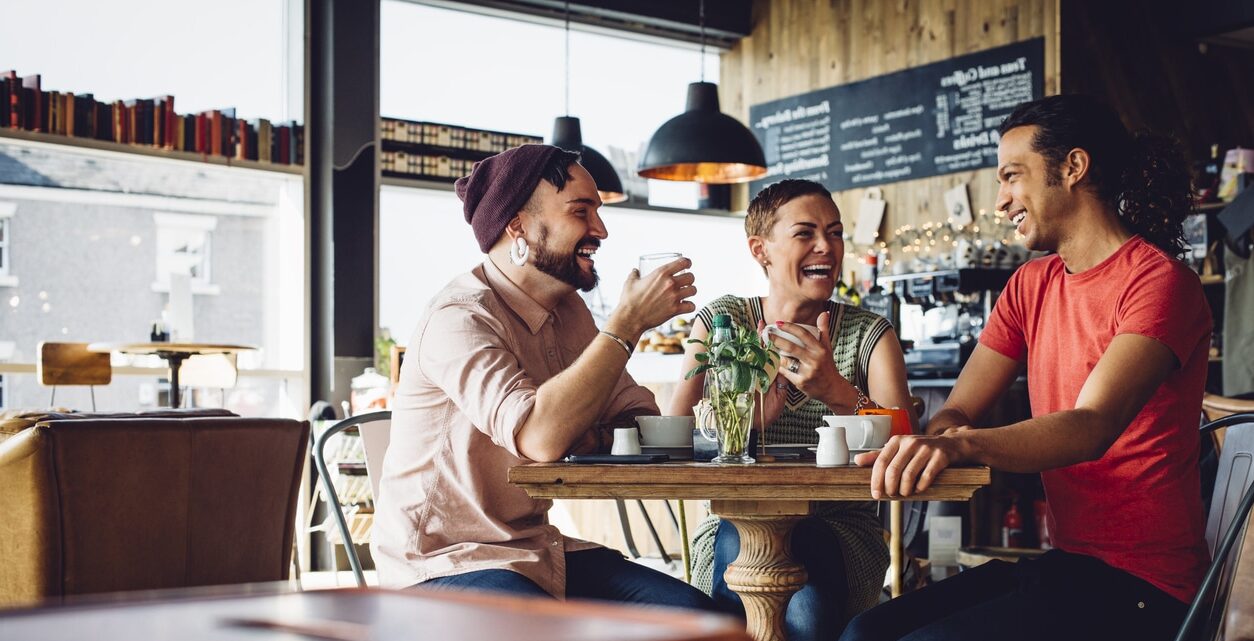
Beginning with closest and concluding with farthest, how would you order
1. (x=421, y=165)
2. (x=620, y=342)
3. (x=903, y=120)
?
(x=620, y=342) < (x=421, y=165) < (x=903, y=120)

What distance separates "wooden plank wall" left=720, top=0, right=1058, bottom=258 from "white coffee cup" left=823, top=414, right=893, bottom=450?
4955 millimetres

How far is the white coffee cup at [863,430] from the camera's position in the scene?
187 cm

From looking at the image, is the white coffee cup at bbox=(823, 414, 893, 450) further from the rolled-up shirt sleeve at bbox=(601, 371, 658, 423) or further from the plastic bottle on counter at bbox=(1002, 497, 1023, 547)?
the plastic bottle on counter at bbox=(1002, 497, 1023, 547)

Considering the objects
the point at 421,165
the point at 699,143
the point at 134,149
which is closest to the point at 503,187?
the point at 699,143

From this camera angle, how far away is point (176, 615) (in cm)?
60

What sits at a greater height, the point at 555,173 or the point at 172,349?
the point at 555,173

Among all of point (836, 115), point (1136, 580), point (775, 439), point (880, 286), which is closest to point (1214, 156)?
point (880, 286)

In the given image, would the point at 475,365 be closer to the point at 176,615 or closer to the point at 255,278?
the point at 176,615

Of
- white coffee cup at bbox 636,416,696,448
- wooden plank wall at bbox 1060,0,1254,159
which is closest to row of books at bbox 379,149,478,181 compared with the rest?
wooden plank wall at bbox 1060,0,1254,159

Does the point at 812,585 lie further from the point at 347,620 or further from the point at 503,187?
the point at 347,620

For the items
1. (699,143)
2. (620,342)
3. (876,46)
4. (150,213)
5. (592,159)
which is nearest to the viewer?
(620,342)

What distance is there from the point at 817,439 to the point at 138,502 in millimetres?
1689

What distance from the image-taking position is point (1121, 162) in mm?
2062

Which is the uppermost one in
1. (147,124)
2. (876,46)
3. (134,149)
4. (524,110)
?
(876,46)
